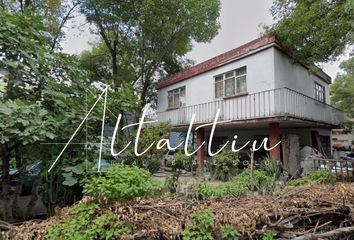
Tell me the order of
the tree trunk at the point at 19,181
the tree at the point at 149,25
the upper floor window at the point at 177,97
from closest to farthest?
the tree trunk at the point at 19,181 < the tree at the point at 149,25 < the upper floor window at the point at 177,97

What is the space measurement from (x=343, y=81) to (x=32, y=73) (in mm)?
29112

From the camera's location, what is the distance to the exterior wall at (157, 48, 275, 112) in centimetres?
1004

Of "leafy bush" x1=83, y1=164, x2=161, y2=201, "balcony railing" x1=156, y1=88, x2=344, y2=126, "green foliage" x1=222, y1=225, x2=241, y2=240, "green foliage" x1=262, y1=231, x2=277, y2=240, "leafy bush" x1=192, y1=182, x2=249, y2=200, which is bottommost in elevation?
"green foliage" x1=262, y1=231, x2=277, y2=240

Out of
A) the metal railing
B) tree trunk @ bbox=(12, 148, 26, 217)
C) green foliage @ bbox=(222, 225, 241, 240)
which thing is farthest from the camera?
the metal railing

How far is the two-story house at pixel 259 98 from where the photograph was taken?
9.91m

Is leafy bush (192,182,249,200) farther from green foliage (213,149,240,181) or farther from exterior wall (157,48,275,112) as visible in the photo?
exterior wall (157,48,275,112)

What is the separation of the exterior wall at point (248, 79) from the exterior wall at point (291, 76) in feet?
0.91

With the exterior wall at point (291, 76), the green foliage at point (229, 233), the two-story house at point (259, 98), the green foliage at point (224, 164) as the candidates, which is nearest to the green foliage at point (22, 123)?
the green foliage at point (229, 233)

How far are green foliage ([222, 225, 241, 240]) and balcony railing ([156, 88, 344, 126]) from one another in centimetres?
550

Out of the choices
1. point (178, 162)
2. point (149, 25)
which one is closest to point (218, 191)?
point (178, 162)

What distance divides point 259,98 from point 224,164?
2796mm

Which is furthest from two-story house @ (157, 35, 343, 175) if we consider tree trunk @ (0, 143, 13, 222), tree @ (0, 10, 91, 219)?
tree trunk @ (0, 143, 13, 222)

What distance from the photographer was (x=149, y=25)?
48.3 ft

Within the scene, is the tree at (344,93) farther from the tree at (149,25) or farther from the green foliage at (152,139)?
Result: the green foliage at (152,139)
